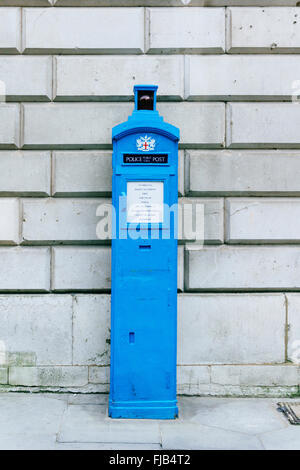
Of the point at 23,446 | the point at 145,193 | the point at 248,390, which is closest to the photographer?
the point at 23,446

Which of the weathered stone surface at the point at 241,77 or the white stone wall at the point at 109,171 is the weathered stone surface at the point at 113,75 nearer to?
the white stone wall at the point at 109,171

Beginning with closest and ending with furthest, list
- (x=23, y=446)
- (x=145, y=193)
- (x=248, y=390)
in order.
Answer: (x=23, y=446) < (x=145, y=193) < (x=248, y=390)

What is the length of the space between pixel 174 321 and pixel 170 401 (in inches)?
23.4

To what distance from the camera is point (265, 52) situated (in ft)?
Result: 14.7

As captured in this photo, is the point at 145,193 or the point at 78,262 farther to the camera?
the point at 78,262

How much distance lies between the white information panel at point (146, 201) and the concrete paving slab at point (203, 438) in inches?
57.9

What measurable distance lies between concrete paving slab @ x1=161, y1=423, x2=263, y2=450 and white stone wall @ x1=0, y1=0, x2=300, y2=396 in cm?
82

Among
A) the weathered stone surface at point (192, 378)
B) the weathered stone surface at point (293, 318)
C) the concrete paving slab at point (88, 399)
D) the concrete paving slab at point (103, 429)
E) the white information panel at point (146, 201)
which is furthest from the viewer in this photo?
the weathered stone surface at point (293, 318)

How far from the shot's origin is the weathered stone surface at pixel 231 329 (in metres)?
4.42

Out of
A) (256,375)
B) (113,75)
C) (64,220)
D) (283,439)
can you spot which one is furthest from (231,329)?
(113,75)

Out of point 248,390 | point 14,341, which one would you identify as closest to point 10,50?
point 14,341

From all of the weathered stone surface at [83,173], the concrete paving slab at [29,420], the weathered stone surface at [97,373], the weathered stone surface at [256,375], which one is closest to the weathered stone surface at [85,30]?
the weathered stone surface at [83,173]

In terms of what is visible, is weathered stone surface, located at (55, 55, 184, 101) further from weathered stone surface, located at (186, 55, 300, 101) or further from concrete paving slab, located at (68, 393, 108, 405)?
concrete paving slab, located at (68, 393, 108, 405)

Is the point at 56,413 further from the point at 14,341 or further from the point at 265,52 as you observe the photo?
the point at 265,52
